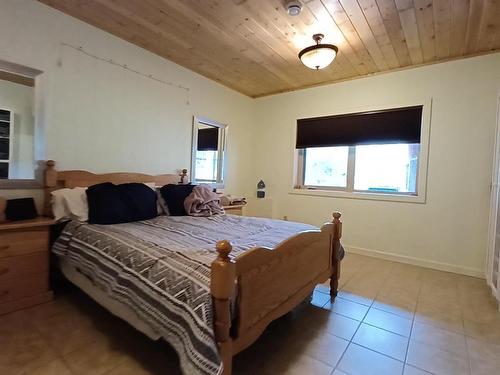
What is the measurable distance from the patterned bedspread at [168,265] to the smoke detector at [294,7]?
182 centimetres

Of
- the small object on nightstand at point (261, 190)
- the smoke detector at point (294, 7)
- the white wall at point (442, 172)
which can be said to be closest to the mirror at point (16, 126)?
the smoke detector at point (294, 7)

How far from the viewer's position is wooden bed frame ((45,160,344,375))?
113 cm

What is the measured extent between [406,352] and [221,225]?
159 centimetres

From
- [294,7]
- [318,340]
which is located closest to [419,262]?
[318,340]

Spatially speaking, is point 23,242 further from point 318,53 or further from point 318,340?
point 318,53

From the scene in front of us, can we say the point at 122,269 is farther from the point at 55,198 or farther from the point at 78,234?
the point at 55,198

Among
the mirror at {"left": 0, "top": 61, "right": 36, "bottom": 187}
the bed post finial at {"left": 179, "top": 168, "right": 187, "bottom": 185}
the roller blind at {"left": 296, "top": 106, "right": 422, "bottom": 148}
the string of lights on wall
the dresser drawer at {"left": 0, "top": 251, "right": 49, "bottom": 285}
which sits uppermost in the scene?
the string of lights on wall

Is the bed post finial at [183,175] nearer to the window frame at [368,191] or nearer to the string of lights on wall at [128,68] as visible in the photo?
the string of lights on wall at [128,68]

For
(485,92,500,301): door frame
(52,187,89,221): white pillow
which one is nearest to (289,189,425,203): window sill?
(485,92,500,301): door frame

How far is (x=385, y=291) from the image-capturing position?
2541mm

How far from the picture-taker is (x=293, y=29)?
251 cm

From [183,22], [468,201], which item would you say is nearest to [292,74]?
[183,22]

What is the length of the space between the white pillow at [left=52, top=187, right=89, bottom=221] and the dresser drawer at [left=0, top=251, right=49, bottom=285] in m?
0.32

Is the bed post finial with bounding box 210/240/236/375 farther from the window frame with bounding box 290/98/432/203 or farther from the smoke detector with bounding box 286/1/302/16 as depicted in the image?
the window frame with bounding box 290/98/432/203
